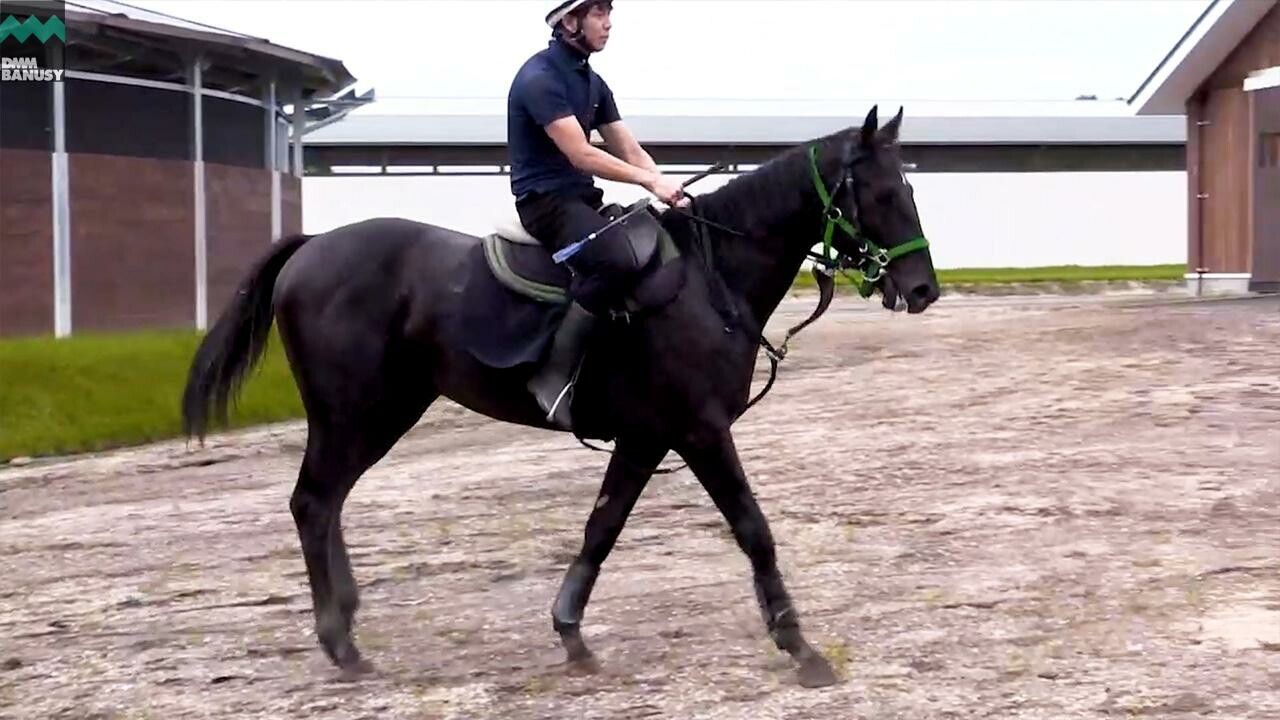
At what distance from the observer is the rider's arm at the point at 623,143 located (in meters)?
6.82

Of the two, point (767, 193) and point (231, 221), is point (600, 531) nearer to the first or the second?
point (767, 193)

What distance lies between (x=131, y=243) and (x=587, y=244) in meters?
17.0

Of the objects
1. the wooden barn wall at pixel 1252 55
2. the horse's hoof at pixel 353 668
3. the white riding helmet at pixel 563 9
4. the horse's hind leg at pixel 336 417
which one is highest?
the wooden barn wall at pixel 1252 55

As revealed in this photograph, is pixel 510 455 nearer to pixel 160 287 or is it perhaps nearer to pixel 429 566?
pixel 429 566

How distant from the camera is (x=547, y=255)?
6609mm

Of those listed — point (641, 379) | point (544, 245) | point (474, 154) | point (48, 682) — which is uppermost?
A: point (474, 154)

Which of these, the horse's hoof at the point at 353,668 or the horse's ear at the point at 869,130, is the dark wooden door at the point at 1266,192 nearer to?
the horse's ear at the point at 869,130

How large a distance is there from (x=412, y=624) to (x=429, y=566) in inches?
44.2

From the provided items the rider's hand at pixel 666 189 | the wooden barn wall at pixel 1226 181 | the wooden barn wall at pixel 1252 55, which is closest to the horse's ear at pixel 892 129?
the rider's hand at pixel 666 189

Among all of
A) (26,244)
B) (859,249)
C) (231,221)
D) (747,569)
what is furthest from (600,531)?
(231,221)

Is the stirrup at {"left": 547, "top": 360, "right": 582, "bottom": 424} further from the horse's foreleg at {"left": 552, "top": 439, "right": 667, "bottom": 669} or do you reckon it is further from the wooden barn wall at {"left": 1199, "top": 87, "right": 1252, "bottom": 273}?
the wooden barn wall at {"left": 1199, "top": 87, "right": 1252, "bottom": 273}

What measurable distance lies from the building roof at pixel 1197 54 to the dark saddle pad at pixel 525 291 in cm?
1812

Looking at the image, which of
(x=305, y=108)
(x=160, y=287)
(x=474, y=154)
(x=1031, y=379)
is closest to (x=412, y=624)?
(x=1031, y=379)

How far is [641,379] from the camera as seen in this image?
641 cm
